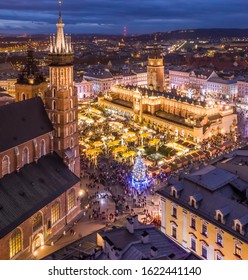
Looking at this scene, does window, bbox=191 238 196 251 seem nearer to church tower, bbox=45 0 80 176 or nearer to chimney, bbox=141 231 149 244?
chimney, bbox=141 231 149 244

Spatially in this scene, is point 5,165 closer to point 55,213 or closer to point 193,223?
point 55,213

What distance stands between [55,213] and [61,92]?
36.5 feet

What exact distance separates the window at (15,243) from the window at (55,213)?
15.7 feet

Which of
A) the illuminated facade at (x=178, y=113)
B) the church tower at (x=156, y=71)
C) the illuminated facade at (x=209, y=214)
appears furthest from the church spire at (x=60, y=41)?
the church tower at (x=156, y=71)

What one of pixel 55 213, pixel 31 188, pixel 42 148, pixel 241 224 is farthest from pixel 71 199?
pixel 241 224

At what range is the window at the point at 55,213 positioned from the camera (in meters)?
37.2

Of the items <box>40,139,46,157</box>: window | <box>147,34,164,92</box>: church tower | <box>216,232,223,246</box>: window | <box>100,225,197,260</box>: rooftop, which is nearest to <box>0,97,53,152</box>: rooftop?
<box>40,139,46,157</box>: window

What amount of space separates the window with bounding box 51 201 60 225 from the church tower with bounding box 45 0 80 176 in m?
5.48

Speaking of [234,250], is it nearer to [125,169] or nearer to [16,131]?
[16,131]

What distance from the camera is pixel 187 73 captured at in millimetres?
119250

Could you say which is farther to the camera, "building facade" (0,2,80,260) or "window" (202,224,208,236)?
"building facade" (0,2,80,260)

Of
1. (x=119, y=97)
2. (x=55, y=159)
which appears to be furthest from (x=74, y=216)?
(x=119, y=97)

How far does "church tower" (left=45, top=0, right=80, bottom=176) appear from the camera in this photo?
41.3 metres

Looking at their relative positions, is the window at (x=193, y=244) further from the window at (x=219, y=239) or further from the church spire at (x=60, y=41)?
the church spire at (x=60, y=41)
